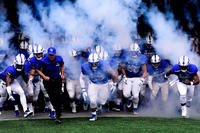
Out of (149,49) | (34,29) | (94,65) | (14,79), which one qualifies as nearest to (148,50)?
(149,49)

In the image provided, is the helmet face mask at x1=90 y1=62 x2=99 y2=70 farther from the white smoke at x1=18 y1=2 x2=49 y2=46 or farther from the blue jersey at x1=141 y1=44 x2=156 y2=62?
the blue jersey at x1=141 y1=44 x2=156 y2=62

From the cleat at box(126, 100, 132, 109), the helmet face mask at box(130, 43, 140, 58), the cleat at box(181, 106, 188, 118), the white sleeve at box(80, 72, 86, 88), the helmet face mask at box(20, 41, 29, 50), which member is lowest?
the cleat at box(181, 106, 188, 118)

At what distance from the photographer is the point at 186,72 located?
15.6 m

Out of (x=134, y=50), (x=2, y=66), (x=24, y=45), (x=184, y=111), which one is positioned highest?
(x=24, y=45)

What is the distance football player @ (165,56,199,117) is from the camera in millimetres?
15422

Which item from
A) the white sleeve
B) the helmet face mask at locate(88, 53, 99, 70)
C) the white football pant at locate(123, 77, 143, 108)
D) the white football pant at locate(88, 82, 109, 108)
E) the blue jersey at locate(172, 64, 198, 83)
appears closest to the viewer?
the helmet face mask at locate(88, 53, 99, 70)

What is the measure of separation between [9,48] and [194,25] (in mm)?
5315

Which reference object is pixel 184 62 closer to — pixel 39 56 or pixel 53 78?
pixel 53 78

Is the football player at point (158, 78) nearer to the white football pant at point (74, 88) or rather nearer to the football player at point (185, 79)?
the football player at point (185, 79)

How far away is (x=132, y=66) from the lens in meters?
16.2

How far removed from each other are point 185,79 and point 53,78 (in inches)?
135

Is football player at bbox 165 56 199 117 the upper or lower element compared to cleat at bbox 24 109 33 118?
upper

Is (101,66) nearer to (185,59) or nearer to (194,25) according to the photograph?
(185,59)

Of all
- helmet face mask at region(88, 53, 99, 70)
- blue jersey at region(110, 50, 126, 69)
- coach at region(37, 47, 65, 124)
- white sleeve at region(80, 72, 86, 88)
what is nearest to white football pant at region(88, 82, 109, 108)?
white sleeve at region(80, 72, 86, 88)
